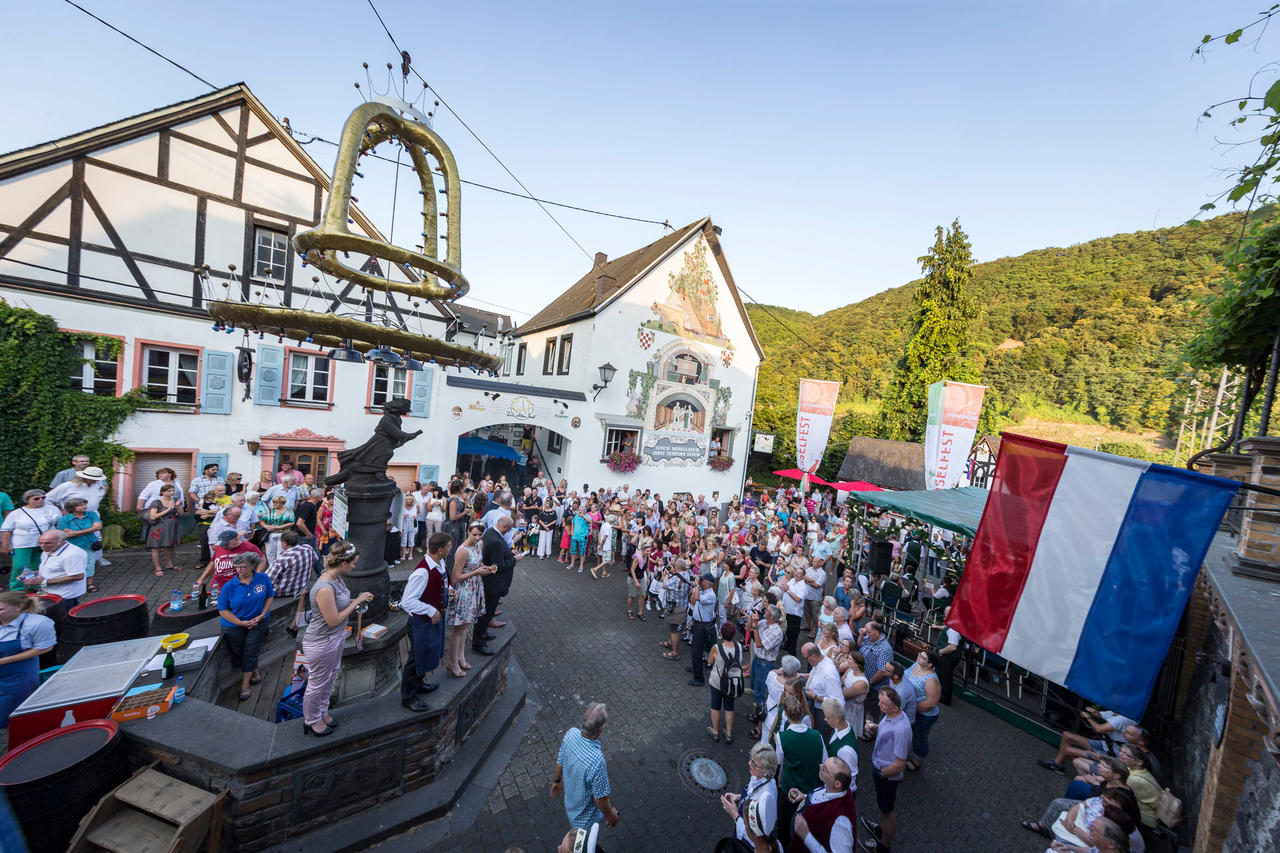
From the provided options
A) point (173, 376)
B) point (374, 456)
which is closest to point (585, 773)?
point (374, 456)

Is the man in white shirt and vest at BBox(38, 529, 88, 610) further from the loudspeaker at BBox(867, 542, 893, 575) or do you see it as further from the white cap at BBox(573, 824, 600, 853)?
the loudspeaker at BBox(867, 542, 893, 575)

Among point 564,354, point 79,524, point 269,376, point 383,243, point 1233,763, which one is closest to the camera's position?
point 1233,763

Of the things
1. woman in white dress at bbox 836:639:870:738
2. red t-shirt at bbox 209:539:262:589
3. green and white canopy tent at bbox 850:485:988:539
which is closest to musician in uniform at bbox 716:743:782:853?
woman in white dress at bbox 836:639:870:738

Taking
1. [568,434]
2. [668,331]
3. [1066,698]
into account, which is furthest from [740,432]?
[1066,698]

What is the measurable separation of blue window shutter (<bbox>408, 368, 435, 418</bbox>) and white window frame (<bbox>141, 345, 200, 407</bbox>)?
474 centimetres

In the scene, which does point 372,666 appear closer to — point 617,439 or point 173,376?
point 173,376

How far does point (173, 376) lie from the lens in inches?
452

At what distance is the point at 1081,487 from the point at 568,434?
14946mm

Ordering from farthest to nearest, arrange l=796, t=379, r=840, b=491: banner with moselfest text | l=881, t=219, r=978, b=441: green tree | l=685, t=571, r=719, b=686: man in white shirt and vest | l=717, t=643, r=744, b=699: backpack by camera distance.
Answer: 1. l=881, t=219, r=978, b=441: green tree
2. l=796, t=379, r=840, b=491: banner with moselfest text
3. l=685, t=571, r=719, b=686: man in white shirt and vest
4. l=717, t=643, r=744, b=699: backpack

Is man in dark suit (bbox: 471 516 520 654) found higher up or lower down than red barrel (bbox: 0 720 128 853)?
higher up

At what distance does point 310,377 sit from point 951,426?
59.9 ft

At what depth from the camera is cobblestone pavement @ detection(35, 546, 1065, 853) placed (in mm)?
4793

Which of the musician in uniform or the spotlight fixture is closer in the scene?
the musician in uniform

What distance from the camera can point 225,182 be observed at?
39.4 feet
